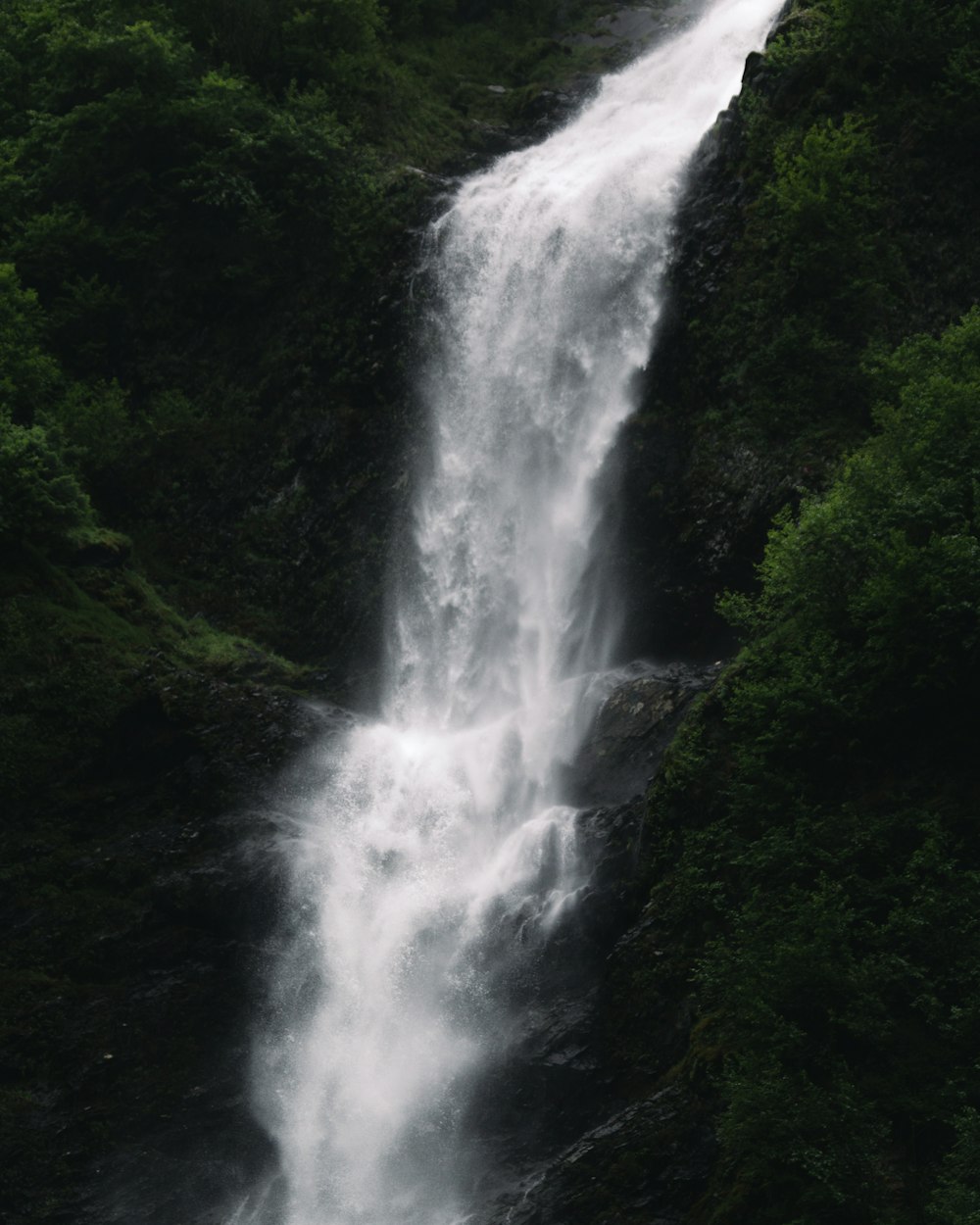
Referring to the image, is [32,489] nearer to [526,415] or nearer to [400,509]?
[400,509]

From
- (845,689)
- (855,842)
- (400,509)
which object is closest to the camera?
(855,842)

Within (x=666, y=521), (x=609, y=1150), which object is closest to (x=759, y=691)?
(x=609, y=1150)

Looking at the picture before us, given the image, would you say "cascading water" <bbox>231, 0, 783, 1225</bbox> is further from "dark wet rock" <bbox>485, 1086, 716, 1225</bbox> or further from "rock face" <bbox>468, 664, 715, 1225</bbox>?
"dark wet rock" <bbox>485, 1086, 716, 1225</bbox>

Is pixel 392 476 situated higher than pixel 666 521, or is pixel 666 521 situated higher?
pixel 392 476

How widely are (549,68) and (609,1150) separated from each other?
2311cm

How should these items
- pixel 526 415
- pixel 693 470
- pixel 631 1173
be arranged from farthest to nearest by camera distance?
pixel 526 415 → pixel 693 470 → pixel 631 1173

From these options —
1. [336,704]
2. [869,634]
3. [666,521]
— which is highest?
[336,704]

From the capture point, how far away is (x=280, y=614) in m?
18.6

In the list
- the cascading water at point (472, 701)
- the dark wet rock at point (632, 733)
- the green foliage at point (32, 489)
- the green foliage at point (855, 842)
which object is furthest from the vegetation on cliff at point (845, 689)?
the green foliage at point (32, 489)

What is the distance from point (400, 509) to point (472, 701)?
3615 millimetres

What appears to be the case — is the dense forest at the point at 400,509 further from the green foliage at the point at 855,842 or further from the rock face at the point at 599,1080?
the rock face at the point at 599,1080

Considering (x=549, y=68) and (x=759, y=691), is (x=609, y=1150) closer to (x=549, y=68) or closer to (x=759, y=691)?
(x=759, y=691)

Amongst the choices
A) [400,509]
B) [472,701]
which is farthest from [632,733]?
[400,509]

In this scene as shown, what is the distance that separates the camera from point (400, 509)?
60.6 ft
